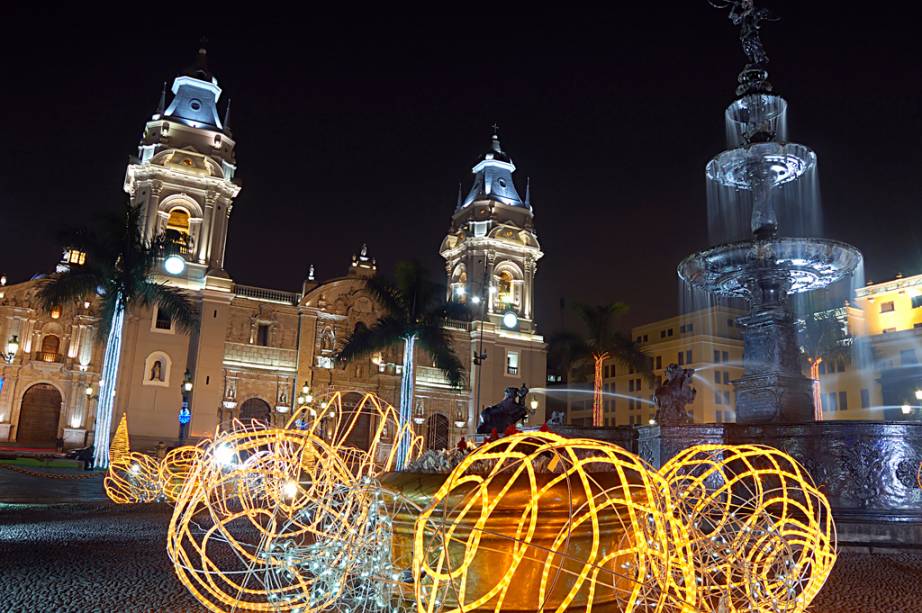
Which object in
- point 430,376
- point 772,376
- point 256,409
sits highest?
point 430,376

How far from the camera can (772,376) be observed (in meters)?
13.3

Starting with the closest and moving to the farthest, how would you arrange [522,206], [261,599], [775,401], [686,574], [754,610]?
1. [686,574]
2. [754,610]
3. [261,599]
4. [775,401]
5. [522,206]

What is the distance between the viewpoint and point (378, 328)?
106ft

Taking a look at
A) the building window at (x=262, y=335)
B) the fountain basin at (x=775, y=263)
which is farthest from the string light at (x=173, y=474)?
the building window at (x=262, y=335)

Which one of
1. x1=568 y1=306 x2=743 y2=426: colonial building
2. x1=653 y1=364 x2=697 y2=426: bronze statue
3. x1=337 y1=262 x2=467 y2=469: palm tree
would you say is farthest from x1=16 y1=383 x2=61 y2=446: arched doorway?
x1=568 y1=306 x2=743 y2=426: colonial building

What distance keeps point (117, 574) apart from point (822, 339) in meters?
41.1

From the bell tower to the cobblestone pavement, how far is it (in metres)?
29.7

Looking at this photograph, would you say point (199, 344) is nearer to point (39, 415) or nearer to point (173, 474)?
point (39, 415)

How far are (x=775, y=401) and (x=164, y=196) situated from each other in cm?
3581

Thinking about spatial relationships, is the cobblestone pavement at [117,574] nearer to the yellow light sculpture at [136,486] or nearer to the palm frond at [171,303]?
the yellow light sculpture at [136,486]

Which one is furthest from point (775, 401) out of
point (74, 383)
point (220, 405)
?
point (74, 383)

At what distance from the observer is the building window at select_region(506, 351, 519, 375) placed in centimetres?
4750

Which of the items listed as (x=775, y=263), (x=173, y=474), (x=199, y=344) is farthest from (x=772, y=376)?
(x=199, y=344)

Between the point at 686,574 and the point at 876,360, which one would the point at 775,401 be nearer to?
the point at 686,574
